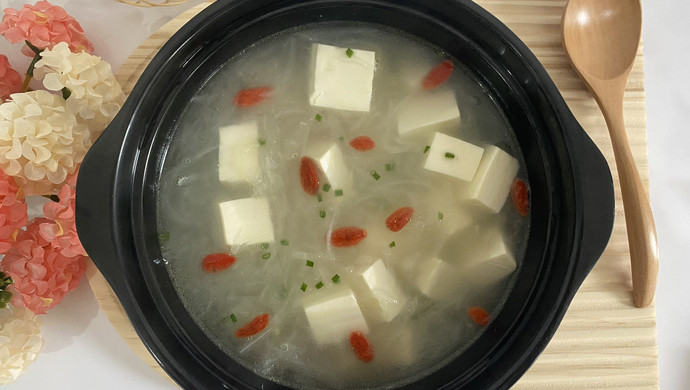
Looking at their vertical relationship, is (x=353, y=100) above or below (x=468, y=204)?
above

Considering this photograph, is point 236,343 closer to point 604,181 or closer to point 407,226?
point 407,226

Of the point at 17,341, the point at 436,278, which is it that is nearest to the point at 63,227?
the point at 17,341

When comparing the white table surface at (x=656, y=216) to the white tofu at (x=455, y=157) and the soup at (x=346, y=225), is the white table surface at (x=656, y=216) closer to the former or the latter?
the soup at (x=346, y=225)

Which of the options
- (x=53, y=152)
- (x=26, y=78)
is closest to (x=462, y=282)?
(x=53, y=152)

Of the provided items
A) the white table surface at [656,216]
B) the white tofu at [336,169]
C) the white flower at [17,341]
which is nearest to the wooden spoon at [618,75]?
the white table surface at [656,216]

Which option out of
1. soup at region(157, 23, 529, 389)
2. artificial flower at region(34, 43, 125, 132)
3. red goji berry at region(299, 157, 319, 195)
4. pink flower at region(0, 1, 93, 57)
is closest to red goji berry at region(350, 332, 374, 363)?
soup at region(157, 23, 529, 389)

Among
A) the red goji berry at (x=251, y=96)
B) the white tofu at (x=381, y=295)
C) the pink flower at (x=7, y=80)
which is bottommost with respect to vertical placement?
the white tofu at (x=381, y=295)

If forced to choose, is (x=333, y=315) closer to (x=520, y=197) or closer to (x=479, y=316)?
(x=479, y=316)
